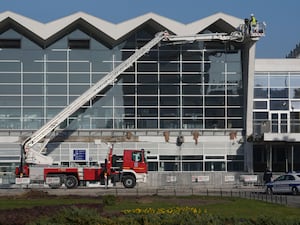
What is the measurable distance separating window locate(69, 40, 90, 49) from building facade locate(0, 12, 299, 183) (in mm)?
16

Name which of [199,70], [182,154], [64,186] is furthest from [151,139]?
[64,186]

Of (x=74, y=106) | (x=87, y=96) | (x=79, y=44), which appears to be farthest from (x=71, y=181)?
(x=79, y=44)

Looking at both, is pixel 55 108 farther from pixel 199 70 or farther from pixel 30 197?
pixel 30 197

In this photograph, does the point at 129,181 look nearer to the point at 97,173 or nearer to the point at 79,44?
the point at 97,173

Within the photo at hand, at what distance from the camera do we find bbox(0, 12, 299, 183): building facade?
5584 centimetres

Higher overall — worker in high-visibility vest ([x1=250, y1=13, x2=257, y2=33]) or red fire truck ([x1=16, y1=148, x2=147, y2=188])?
worker in high-visibility vest ([x1=250, y1=13, x2=257, y2=33])

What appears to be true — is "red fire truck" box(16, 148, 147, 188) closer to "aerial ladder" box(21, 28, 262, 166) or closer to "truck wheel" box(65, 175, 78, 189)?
"truck wheel" box(65, 175, 78, 189)

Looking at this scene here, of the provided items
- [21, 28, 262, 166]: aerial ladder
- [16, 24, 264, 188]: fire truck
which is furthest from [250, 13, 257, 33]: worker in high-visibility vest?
[16, 24, 264, 188]: fire truck

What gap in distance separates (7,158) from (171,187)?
13.2 m

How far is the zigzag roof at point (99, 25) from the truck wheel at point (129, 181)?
12110mm

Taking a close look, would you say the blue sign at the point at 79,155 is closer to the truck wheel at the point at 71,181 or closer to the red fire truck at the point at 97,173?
the red fire truck at the point at 97,173

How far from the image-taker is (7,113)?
184 feet

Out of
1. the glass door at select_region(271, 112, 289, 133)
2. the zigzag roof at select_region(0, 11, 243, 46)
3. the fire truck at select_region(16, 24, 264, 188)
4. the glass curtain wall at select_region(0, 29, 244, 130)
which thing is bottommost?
the fire truck at select_region(16, 24, 264, 188)

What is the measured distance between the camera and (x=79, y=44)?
187 ft
